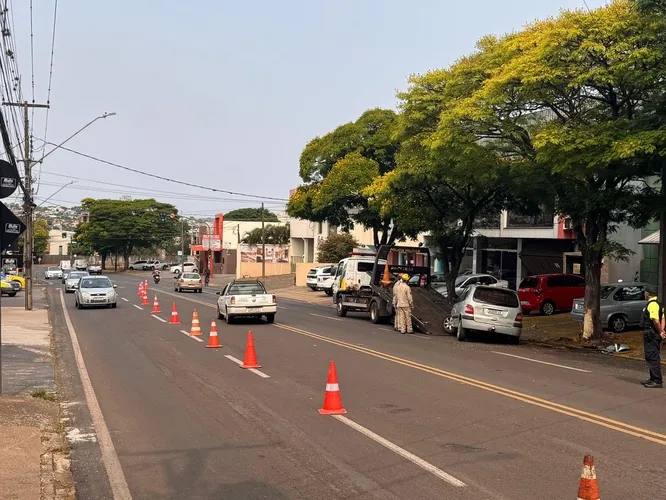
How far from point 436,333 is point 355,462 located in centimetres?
1620

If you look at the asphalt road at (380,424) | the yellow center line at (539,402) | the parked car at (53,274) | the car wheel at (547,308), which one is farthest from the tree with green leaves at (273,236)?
the yellow center line at (539,402)

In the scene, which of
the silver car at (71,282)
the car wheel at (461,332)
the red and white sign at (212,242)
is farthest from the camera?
the red and white sign at (212,242)

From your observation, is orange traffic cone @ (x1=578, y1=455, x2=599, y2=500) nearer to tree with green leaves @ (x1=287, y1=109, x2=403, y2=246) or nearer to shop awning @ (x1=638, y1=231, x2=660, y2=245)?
shop awning @ (x1=638, y1=231, x2=660, y2=245)

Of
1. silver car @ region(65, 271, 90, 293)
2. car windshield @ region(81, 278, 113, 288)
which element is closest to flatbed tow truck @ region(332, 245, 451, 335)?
car windshield @ region(81, 278, 113, 288)

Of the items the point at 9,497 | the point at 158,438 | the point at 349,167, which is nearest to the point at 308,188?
the point at 349,167

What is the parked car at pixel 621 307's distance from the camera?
2331 centimetres

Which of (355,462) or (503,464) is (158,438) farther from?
(503,464)

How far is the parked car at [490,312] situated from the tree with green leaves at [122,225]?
8163 centimetres

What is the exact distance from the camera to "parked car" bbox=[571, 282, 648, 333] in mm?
23312

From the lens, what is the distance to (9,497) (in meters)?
6.22

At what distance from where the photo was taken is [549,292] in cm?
3034

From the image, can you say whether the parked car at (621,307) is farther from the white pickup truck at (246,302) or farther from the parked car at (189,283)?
the parked car at (189,283)

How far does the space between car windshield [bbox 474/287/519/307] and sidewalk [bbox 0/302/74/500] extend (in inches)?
446

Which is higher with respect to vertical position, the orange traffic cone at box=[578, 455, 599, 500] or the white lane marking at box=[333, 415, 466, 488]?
the orange traffic cone at box=[578, 455, 599, 500]
